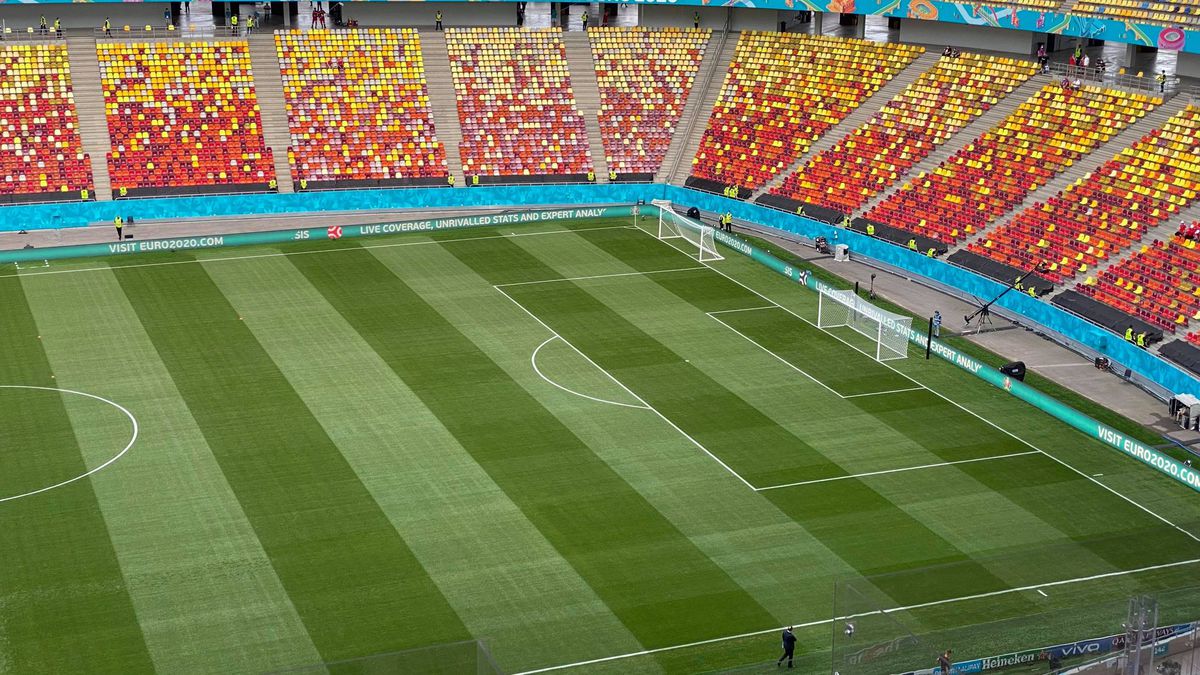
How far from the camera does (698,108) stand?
83625mm

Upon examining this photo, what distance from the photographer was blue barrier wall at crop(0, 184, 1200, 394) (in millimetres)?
65375

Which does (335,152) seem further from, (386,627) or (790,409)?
(386,627)

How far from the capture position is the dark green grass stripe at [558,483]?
37844mm

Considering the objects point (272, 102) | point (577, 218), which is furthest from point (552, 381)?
point (272, 102)

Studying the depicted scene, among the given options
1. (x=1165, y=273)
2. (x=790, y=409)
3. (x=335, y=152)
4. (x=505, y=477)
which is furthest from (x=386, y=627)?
(x=335, y=152)

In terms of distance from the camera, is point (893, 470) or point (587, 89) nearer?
point (893, 470)

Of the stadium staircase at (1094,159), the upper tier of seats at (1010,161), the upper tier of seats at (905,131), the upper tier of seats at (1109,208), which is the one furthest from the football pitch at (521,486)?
the upper tier of seats at (905,131)

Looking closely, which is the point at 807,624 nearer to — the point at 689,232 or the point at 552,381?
the point at 552,381

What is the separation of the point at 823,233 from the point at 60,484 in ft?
125

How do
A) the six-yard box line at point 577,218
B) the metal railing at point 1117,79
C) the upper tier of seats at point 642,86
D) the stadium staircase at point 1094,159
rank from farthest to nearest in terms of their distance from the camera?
the upper tier of seats at point 642,86 → the metal railing at point 1117,79 → the stadium staircase at point 1094,159 → the six-yard box line at point 577,218

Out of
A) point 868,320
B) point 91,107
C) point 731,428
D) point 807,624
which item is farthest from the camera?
point 91,107

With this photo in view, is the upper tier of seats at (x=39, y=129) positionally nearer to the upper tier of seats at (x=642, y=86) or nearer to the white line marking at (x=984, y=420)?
the upper tier of seats at (x=642, y=86)

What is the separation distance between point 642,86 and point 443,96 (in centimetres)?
1060

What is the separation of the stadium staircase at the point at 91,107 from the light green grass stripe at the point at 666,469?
65.8ft
